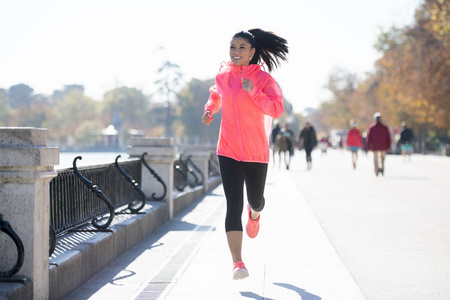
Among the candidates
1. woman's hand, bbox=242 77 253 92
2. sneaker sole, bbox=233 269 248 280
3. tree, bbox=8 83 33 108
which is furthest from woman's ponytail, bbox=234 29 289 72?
tree, bbox=8 83 33 108

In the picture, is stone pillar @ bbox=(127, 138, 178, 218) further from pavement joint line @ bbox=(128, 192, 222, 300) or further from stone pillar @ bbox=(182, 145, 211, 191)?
stone pillar @ bbox=(182, 145, 211, 191)

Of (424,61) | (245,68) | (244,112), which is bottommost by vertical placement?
(244,112)

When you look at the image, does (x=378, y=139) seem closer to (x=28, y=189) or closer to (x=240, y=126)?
(x=240, y=126)

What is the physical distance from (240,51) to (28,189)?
6.22ft

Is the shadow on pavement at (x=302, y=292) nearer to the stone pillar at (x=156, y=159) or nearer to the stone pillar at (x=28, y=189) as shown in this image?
the stone pillar at (x=28, y=189)

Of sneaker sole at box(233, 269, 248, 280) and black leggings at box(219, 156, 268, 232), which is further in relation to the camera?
black leggings at box(219, 156, 268, 232)

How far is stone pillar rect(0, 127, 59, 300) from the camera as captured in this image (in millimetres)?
4453

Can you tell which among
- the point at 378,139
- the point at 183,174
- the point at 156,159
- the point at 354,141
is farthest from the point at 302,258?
the point at 354,141

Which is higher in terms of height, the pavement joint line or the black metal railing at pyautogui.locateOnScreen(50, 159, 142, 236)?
the black metal railing at pyautogui.locateOnScreen(50, 159, 142, 236)

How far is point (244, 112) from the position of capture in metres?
5.45

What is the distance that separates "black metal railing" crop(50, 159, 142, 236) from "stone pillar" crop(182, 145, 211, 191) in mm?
7003

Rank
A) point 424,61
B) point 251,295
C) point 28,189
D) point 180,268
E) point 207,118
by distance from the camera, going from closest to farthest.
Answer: point 28,189
point 251,295
point 207,118
point 180,268
point 424,61

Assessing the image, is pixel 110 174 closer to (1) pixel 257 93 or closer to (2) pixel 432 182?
(1) pixel 257 93

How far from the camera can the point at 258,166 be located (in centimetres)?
558
